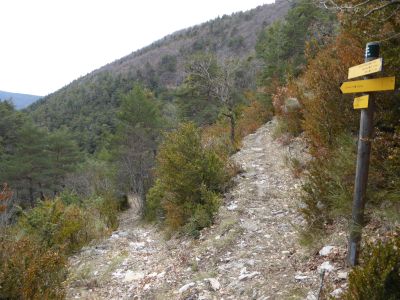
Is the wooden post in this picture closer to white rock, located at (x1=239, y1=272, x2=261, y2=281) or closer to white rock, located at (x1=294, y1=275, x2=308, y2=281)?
white rock, located at (x1=294, y1=275, x2=308, y2=281)

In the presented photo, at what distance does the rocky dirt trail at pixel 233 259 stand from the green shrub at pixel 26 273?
2.93ft

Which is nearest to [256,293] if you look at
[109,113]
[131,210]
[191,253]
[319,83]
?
[191,253]

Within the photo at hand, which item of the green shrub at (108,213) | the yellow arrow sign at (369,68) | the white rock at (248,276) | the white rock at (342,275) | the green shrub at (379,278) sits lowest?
the green shrub at (108,213)

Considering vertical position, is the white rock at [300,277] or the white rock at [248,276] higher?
the white rock at [300,277]

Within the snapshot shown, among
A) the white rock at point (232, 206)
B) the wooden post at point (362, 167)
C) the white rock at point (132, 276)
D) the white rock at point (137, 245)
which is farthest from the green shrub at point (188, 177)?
the wooden post at point (362, 167)

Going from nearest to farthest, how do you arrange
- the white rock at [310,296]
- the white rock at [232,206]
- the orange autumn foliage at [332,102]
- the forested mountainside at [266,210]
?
the white rock at [310,296], the forested mountainside at [266,210], the orange autumn foliage at [332,102], the white rock at [232,206]

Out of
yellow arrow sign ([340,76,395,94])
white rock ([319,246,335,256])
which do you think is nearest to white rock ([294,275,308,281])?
white rock ([319,246,335,256])

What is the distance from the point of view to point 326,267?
407 cm

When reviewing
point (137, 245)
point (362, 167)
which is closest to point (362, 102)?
point (362, 167)

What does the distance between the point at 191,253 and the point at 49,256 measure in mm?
2554

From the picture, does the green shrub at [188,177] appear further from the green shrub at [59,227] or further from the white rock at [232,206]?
the green shrub at [59,227]

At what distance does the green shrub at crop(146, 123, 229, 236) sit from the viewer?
8.05 metres

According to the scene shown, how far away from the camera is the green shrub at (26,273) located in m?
4.52

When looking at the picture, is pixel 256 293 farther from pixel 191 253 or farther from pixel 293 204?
pixel 293 204
